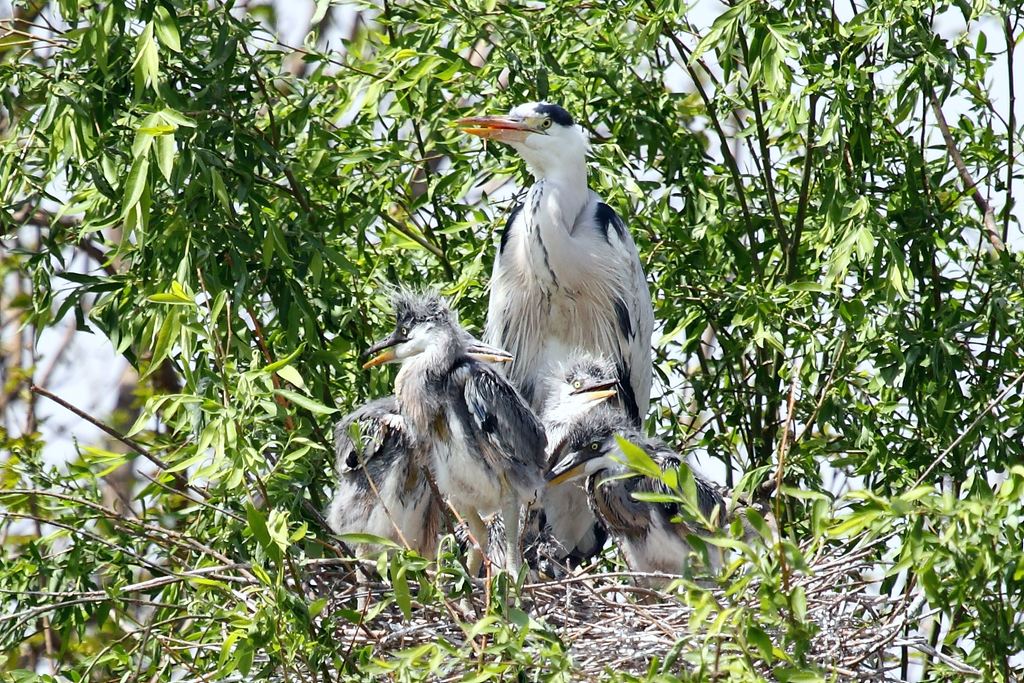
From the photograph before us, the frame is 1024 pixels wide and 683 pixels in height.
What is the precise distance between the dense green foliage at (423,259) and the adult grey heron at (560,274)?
0.42 ft

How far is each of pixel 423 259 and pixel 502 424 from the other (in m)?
1.51

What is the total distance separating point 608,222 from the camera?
4.99m

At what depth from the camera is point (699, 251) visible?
5.09 metres

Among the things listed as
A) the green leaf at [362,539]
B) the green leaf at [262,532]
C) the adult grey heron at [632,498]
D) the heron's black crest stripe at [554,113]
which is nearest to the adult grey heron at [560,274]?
the heron's black crest stripe at [554,113]

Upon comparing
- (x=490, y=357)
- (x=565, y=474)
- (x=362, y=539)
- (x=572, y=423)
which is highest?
(x=490, y=357)

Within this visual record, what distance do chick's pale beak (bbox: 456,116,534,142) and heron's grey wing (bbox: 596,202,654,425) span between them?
0.37 metres

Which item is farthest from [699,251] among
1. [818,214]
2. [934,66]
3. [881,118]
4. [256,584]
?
[256,584]

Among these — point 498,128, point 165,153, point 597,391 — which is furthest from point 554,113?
point 165,153

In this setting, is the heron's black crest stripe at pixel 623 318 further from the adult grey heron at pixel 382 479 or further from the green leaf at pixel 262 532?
the green leaf at pixel 262 532

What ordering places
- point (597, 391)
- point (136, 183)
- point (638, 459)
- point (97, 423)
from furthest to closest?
point (597, 391), point (136, 183), point (97, 423), point (638, 459)

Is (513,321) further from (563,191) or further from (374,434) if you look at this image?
(374,434)

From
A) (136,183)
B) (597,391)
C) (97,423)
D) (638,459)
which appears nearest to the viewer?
(638,459)

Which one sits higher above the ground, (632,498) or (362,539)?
(632,498)

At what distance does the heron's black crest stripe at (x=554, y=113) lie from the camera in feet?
15.9
